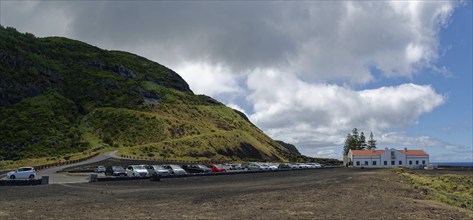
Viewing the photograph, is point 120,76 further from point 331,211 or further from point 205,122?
point 331,211

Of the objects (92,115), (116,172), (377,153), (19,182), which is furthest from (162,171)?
(377,153)

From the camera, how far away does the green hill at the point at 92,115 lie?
4439 inches

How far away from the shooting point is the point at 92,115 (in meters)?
142

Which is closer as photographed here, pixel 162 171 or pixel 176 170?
pixel 162 171

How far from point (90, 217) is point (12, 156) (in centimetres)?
9416

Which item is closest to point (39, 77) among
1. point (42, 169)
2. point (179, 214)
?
point (42, 169)

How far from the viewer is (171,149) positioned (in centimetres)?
Answer: 11631

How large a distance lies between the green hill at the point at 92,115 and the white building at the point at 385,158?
29.7 metres

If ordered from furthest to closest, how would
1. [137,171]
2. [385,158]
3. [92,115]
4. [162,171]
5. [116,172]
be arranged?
1. [92,115]
2. [385,158]
3. [162,171]
4. [116,172]
5. [137,171]

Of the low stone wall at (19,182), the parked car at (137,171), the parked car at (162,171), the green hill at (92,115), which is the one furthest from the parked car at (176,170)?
the green hill at (92,115)

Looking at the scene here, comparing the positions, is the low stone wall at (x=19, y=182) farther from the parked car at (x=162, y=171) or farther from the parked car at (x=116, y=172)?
the parked car at (x=162, y=171)

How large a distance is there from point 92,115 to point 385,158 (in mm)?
95719

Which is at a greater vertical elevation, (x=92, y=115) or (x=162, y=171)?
(x=92, y=115)

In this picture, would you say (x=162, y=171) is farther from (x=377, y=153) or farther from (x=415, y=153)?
(x=415, y=153)
